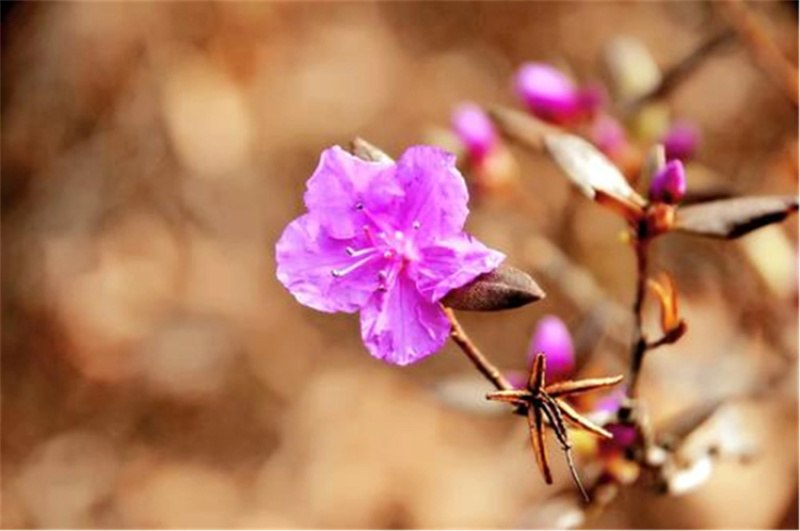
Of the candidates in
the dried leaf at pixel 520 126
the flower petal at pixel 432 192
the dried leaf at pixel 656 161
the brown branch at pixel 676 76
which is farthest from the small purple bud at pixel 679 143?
the flower petal at pixel 432 192

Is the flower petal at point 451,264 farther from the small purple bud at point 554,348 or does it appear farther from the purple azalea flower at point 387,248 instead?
the small purple bud at point 554,348

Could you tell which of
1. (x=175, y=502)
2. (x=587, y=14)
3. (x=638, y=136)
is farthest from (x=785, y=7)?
(x=175, y=502)

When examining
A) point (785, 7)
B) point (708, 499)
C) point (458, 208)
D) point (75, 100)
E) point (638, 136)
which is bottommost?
point (708, 499)

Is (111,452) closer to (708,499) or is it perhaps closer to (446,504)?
(446,504)

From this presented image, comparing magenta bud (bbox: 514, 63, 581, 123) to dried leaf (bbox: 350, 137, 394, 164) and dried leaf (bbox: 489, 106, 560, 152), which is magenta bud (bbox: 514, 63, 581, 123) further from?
dried leaf (bbox: 350, 137, 394, 164)

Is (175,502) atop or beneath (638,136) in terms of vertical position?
beneath

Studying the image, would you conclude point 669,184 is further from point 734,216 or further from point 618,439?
point 618,439

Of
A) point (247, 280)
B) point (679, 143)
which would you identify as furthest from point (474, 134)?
point (247, 280)
